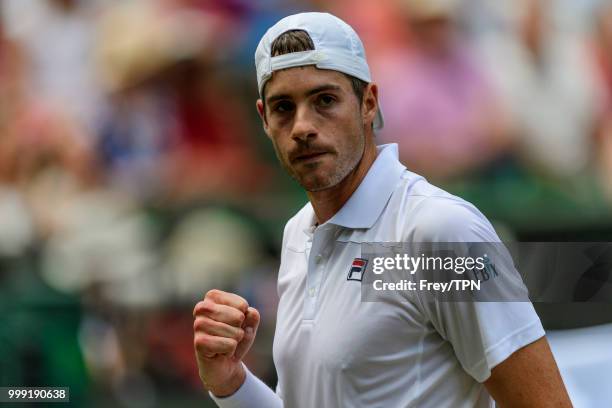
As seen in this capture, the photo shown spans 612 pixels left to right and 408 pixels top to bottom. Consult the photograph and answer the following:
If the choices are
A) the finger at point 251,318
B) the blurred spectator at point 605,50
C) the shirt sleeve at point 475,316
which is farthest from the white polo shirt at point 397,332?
the blurred spectator at point 605,50

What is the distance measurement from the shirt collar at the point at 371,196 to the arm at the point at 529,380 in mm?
367

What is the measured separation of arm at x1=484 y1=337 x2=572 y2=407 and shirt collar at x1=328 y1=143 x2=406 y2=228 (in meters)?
0.37

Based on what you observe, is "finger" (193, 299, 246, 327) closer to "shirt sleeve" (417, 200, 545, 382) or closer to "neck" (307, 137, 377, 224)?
"neck" (307, 137, 377, 224)

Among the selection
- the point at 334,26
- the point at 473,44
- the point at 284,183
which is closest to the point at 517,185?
the point at 473,44

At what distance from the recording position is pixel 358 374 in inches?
68.5

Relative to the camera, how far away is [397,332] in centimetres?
172

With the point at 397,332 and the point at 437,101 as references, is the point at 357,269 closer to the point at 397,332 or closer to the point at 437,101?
the point at 397,332

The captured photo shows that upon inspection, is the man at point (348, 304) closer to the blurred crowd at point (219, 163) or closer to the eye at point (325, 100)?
the eye at point (325, 100)

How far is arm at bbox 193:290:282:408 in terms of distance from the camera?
6.30ft

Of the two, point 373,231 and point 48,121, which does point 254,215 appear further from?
point 373,231

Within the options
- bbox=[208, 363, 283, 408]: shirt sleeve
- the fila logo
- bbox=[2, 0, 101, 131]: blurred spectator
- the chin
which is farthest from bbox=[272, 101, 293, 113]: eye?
bbox=[2, 0, 101, 131]: blurred spectator

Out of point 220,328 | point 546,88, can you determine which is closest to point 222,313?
point 220,328

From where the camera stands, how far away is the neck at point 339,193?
1.97m

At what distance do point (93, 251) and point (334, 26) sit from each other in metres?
2.87
